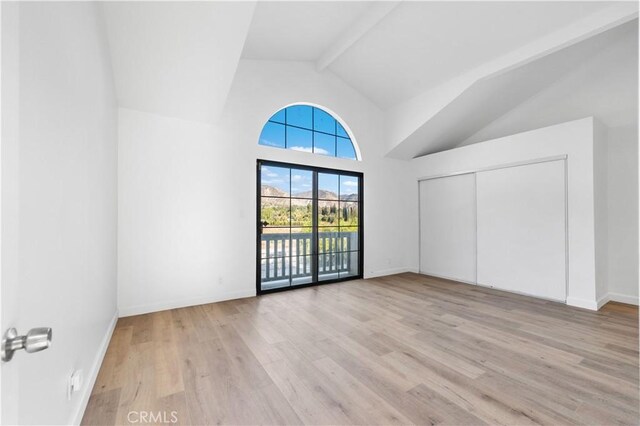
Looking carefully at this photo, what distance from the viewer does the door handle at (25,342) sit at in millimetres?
516

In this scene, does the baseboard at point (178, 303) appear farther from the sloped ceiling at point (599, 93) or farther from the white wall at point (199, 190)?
the sloped ceiling at point (599, 93)

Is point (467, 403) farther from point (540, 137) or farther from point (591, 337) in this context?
point (540, 137)

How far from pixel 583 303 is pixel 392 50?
13.6 ft

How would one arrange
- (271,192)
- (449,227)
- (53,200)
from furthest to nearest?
(449,227) → (271,192) → (53,200)

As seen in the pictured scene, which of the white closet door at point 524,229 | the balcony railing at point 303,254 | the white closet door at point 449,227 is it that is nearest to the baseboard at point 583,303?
the white closet door at point 524,229

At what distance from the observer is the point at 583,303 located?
336cm

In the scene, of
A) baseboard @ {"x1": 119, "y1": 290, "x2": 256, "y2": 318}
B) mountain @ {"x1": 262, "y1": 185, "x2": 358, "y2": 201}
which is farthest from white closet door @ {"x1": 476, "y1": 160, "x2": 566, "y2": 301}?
baseboard @ {"x1": 119, "y1": 290, "x2": 256, "y2": 318}

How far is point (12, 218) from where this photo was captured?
574mm

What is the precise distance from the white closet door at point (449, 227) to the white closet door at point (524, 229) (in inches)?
6.9

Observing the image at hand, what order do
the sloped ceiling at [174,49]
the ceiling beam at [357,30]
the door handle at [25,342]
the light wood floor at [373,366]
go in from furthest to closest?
the ceiling beam at [357,30] < the sloped ceiling at [174,49] < the light wood floor at [373,366] < the door handle at [25,342]

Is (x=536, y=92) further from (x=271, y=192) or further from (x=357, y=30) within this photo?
(x=271, y=192)

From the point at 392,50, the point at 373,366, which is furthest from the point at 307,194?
the point at 373,366

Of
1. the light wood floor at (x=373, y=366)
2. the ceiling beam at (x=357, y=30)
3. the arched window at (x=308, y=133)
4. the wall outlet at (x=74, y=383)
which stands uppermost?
the ceiling beam at (x=357, y=30)

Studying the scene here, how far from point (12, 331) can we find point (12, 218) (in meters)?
0.23
